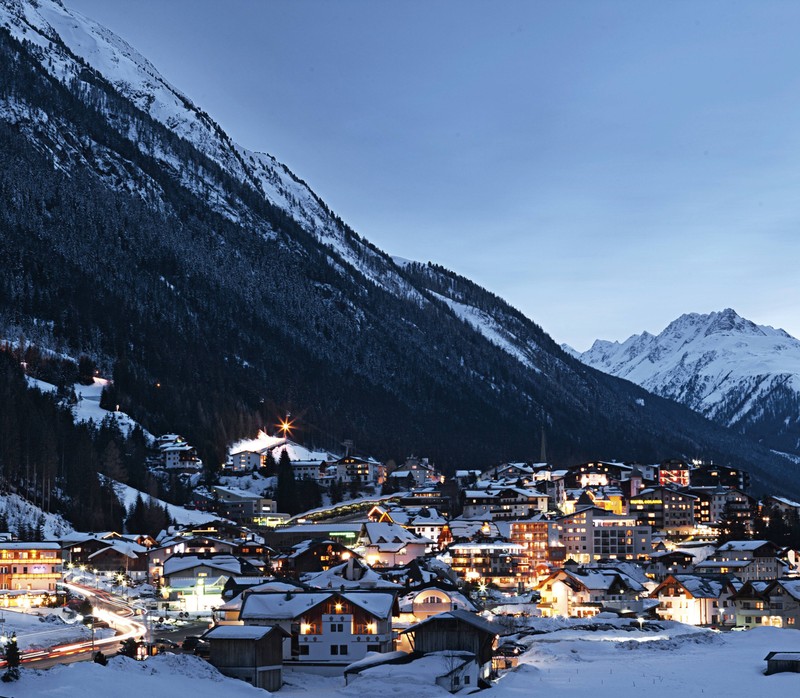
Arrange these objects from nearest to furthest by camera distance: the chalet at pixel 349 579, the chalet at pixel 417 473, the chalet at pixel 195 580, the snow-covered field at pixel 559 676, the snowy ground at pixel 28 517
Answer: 1. the snow-covered field at pixel 559 676
2. the chalet at pixel 349 579
3. the chalet at pixel 195 580
4. the snowy ground at pixel 28 517
5. the chalet at pixel 417 473

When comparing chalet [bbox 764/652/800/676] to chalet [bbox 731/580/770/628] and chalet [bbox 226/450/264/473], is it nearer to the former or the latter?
chalet [bbox 731/580/770/628]

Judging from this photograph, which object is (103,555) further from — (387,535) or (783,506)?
(783,506)

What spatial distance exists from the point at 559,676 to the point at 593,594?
4202 centimetres

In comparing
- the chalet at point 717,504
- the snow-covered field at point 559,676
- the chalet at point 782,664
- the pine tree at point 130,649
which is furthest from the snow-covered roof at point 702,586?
the chalet at point 717,504

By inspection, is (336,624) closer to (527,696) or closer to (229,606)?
(229,606)

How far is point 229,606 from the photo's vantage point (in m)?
75.5

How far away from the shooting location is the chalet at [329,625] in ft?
218

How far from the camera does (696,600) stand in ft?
323

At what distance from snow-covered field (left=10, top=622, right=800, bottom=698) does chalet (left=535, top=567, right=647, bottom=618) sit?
22537 millimetres

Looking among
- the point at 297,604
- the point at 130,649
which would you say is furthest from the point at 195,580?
the point at 130,649

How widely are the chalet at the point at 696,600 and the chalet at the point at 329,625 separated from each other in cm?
3938

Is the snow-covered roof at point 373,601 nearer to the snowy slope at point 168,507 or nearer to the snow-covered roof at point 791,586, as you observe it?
the snow-covered roof at point 791,586

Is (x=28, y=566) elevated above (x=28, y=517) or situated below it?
below

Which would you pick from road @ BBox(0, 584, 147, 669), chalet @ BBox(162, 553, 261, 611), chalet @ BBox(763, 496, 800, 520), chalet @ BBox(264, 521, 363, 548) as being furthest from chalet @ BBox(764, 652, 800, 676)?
chalet @ BBox(763, 496, 800, 520)
